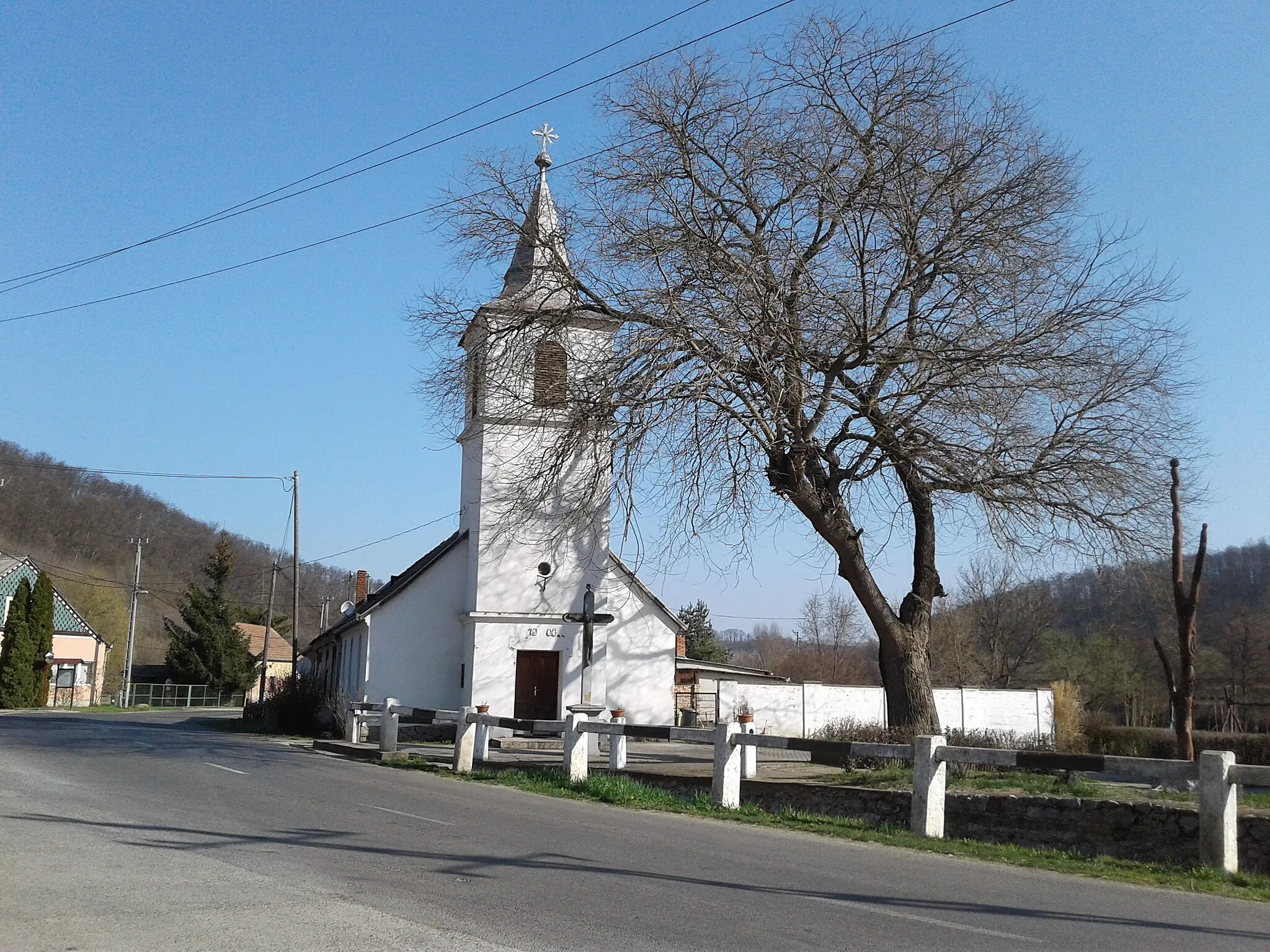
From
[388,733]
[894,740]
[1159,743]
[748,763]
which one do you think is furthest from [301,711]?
[1159,743]

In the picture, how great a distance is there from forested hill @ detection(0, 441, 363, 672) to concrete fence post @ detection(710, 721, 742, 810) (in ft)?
212

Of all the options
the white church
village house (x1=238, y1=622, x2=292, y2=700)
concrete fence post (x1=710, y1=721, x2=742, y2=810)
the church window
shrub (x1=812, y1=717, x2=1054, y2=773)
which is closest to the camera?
concrete fence post (x1=710, y1=721, x2=742, y2=810)

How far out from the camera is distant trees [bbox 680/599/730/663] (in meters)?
69.0

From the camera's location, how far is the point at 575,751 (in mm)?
17125

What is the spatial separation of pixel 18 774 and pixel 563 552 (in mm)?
15441

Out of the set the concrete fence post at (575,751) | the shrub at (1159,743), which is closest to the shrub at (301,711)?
the concrete fence post at (575,751)

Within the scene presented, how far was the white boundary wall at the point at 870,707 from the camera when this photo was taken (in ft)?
110

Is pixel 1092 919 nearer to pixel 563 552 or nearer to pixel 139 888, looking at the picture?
pixel 139 888

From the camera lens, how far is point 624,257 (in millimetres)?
17938

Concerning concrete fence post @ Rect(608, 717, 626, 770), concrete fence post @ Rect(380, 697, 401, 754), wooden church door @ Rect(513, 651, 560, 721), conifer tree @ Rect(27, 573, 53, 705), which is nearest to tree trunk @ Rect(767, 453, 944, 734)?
concrete fence post @ Rect(608, 717, 626, 770)

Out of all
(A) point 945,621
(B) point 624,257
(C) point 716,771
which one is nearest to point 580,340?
(B) point 624,257

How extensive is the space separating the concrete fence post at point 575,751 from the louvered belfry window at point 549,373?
5.33m

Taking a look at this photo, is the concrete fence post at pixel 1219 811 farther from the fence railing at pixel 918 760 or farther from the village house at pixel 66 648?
the village house at pixel 66 648

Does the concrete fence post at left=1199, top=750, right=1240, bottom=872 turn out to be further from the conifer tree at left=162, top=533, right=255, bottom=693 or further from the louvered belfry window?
the conifer tree at left=162, top=533, right=255, bottom=693
